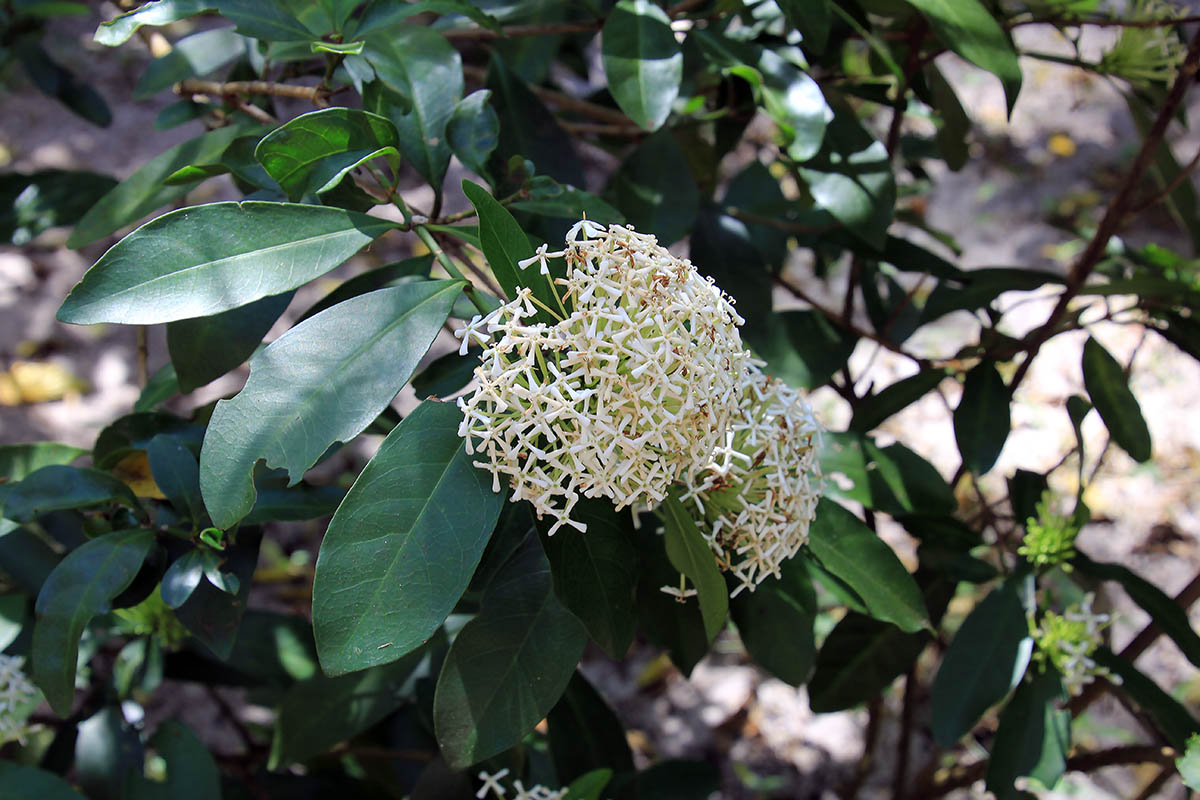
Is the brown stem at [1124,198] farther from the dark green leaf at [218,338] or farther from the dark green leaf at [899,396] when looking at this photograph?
the dark green leaf at [218,338]

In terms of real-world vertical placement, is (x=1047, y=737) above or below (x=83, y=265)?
above

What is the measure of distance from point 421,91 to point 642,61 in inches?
11.5

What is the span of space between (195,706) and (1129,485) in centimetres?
271

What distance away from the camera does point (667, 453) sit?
2.83 ft

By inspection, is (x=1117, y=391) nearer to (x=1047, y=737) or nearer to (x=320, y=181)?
(x=1047, y=737)

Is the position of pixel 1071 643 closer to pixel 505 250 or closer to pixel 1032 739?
pixel 1032 739

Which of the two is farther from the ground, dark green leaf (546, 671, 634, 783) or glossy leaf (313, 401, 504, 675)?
glossy leaf (313, 401, 504, 675)

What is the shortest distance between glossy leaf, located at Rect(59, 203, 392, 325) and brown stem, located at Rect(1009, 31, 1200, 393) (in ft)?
3.43

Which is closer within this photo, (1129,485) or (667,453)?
(667,453)

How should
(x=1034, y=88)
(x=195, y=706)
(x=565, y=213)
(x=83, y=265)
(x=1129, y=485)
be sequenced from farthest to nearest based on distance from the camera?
1. (x=1034, y=88)
2. (x=83, y=265)
3. (x=1129, y=485)
4. (x=195, y=706)
5. (x=565, y=213)

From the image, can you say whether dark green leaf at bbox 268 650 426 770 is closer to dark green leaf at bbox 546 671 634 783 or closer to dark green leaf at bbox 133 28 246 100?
dark green leaf at bbox 546 671 634 783

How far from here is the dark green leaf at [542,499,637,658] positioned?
0.94 m

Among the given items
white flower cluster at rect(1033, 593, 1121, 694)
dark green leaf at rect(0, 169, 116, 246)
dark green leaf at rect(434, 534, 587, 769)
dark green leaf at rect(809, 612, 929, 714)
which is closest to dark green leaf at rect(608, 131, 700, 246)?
dark green leaf at rect(434, 534, 587, 769)

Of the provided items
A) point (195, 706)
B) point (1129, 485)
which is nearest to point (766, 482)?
point (195, 706)
